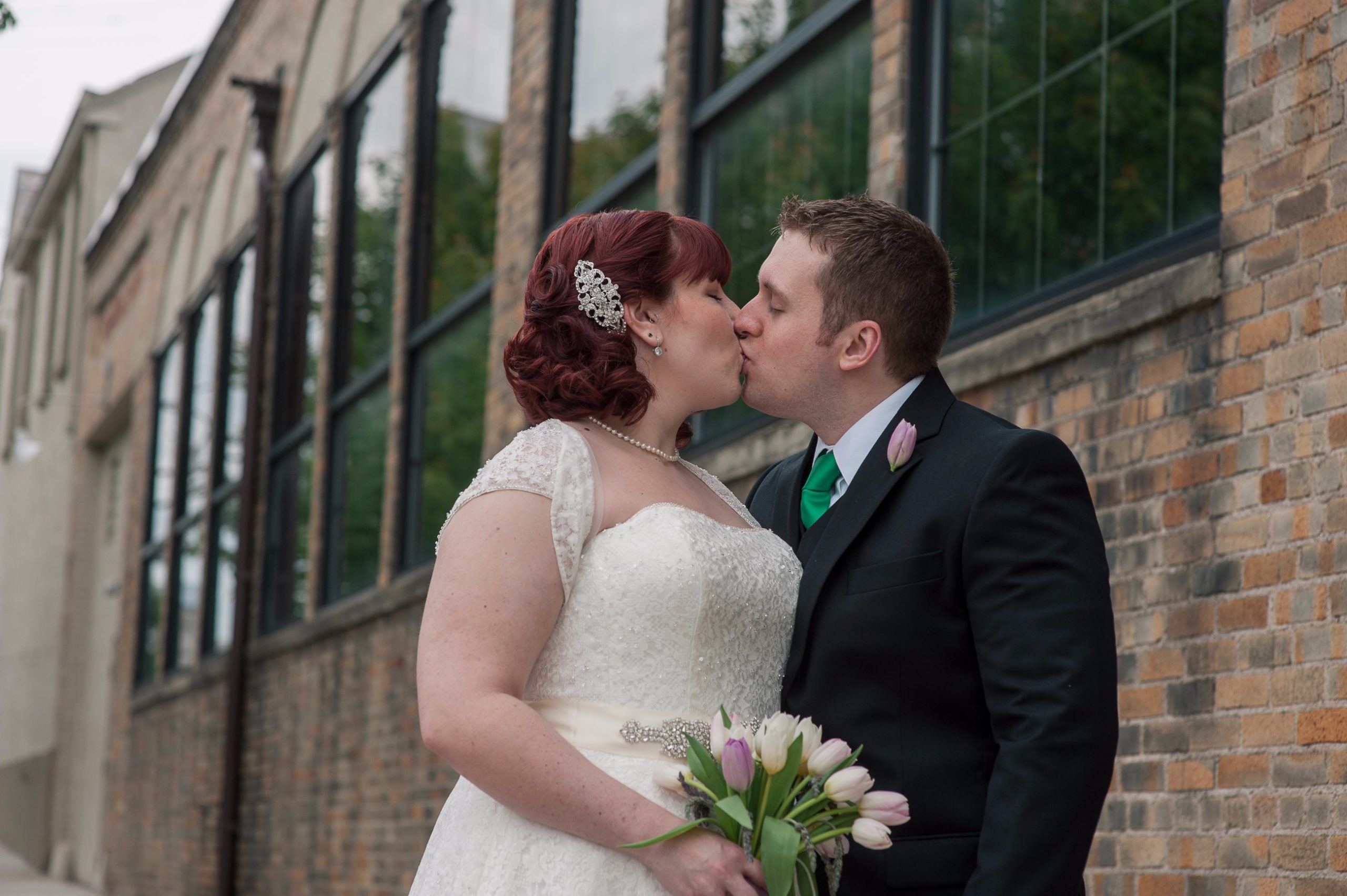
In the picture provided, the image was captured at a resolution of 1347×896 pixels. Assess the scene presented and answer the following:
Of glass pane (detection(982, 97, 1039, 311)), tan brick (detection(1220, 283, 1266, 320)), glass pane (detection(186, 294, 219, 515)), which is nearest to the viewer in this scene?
tan brick (detection(1220, 283, 1266, 320))

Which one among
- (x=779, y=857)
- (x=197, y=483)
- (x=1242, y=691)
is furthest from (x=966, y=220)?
(x=197, y=483)

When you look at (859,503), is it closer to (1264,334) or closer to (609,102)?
(1264,334)

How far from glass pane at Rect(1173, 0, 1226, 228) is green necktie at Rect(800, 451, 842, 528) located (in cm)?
172

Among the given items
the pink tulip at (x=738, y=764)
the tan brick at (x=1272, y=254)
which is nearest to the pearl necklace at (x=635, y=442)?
the pink tulip at (x=738, y=764)

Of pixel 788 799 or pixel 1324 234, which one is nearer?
pixel 788 799

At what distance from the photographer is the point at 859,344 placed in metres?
2.83

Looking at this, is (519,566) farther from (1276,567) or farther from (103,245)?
(103,245)

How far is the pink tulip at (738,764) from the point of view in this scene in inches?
88.9

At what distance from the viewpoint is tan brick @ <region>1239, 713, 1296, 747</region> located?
344 cm

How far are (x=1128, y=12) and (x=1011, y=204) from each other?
0.75 m

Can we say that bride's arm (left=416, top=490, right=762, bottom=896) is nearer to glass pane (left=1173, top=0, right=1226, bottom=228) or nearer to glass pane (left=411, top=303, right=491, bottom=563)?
glass pane (left=1173, top=0, right=1226, bottom=228)

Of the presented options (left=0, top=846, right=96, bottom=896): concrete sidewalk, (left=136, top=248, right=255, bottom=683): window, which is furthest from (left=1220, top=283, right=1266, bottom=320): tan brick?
(left=0, top=846, right=96, bottom=896): concrete sidewalk

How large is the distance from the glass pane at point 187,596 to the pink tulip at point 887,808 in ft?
45.9

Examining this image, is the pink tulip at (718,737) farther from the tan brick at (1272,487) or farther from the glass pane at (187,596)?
the glass pane at (187,596)
